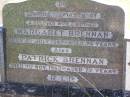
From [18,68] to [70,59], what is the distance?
53 centimetres

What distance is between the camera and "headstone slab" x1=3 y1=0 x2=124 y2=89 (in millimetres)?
3219

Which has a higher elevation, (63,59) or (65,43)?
(65,43)

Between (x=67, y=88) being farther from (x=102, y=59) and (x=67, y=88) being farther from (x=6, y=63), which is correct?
(x=6, y=63)

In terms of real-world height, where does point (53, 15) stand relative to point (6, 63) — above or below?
above

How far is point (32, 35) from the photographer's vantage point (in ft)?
11.2

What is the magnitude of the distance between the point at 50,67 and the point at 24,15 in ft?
1.79

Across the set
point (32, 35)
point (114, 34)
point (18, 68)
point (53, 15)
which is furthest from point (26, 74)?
point (114, 34)

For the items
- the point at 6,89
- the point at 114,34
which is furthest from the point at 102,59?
the point at 6,89

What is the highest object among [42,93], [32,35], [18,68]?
[32,35]

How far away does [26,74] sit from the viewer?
11.5ft

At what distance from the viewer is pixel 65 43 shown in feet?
10.9

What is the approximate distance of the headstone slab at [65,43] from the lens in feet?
10.6

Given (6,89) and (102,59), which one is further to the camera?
(6,89)

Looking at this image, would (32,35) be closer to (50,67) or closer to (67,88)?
(50,67)
